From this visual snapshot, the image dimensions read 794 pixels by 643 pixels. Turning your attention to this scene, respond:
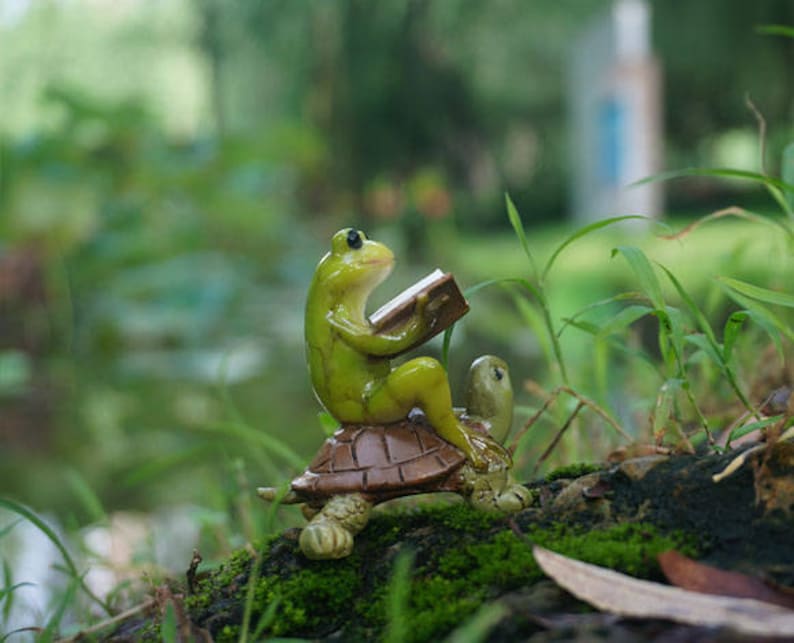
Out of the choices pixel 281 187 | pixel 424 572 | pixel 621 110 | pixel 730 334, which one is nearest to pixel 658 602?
pixel 424 572

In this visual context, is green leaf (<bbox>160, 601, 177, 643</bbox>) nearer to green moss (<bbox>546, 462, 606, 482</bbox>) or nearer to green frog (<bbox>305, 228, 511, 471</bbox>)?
green frog (<bbox>305, 228, 511, 471</bbox>)

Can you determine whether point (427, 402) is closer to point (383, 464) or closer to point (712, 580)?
point (383, 464)

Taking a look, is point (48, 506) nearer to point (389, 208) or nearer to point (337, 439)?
point (337, 439)

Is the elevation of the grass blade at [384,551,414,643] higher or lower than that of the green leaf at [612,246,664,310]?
lower

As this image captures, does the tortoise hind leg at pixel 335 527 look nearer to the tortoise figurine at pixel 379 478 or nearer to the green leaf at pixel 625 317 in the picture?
the tortoise figurine at pixel 379 478

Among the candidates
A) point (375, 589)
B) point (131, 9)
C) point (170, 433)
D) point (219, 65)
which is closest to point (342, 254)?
point (375, 589)

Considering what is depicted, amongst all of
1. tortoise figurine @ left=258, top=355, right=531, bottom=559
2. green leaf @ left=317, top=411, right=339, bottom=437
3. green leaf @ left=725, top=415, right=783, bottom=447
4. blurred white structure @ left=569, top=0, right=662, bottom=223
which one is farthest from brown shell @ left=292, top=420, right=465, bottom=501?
blurred white structure @ left=569, top=0, right=662, bottom=223

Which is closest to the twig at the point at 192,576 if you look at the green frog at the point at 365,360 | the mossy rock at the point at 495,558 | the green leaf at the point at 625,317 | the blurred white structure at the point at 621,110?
the mossy rock at the point at 495,558
